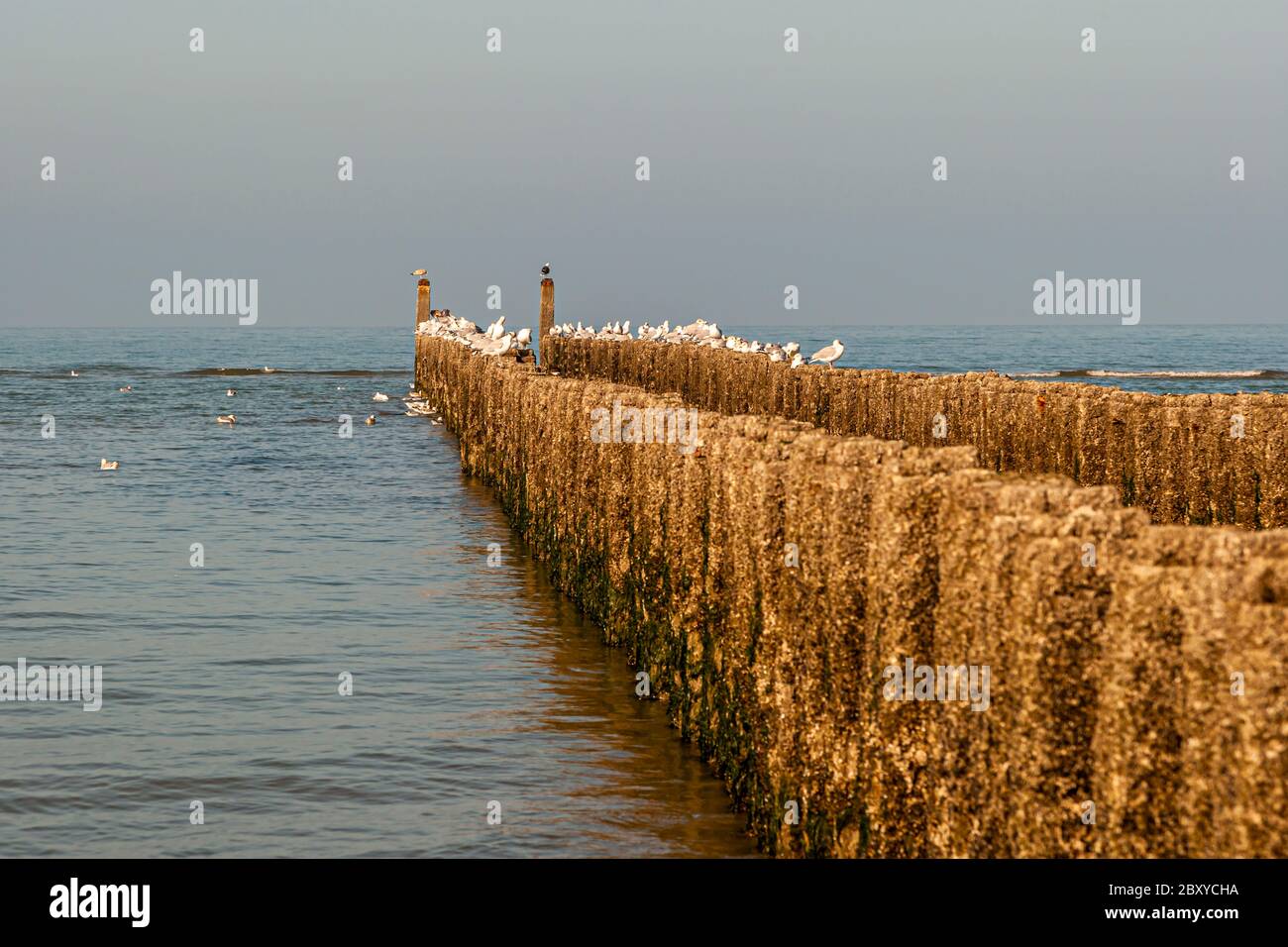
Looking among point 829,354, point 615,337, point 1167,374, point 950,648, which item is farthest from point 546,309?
point 950,648

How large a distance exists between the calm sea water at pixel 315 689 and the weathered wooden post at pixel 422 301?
30490 millimetres

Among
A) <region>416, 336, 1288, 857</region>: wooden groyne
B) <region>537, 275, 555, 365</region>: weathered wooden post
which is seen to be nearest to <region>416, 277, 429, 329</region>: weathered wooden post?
<region>537, 275, 555, 365</region>: weathered wooden post

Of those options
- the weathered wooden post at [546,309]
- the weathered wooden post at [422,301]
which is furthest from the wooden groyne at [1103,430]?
the weathered wooden post at [422,301]

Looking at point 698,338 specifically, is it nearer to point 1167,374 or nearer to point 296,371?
point 1167,374

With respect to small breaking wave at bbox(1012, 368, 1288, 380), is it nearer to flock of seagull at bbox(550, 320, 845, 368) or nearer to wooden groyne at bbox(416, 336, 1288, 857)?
flock of seagull at bbox(550, 320, 845, 368)

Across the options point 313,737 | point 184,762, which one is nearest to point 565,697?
point 313,737

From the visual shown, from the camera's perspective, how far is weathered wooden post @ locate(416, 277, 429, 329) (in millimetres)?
56772

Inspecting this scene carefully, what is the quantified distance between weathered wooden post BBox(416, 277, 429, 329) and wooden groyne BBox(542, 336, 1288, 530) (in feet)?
120

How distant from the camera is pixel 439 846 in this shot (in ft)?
25.9

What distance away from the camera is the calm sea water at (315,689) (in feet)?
27.0

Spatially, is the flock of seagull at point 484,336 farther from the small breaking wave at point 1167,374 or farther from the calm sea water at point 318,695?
the small breaking wave at point 1167,374

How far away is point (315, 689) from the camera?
11234mm

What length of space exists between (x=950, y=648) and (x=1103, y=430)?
901 centimetres

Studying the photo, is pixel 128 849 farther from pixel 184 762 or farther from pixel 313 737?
pixel 313 737
